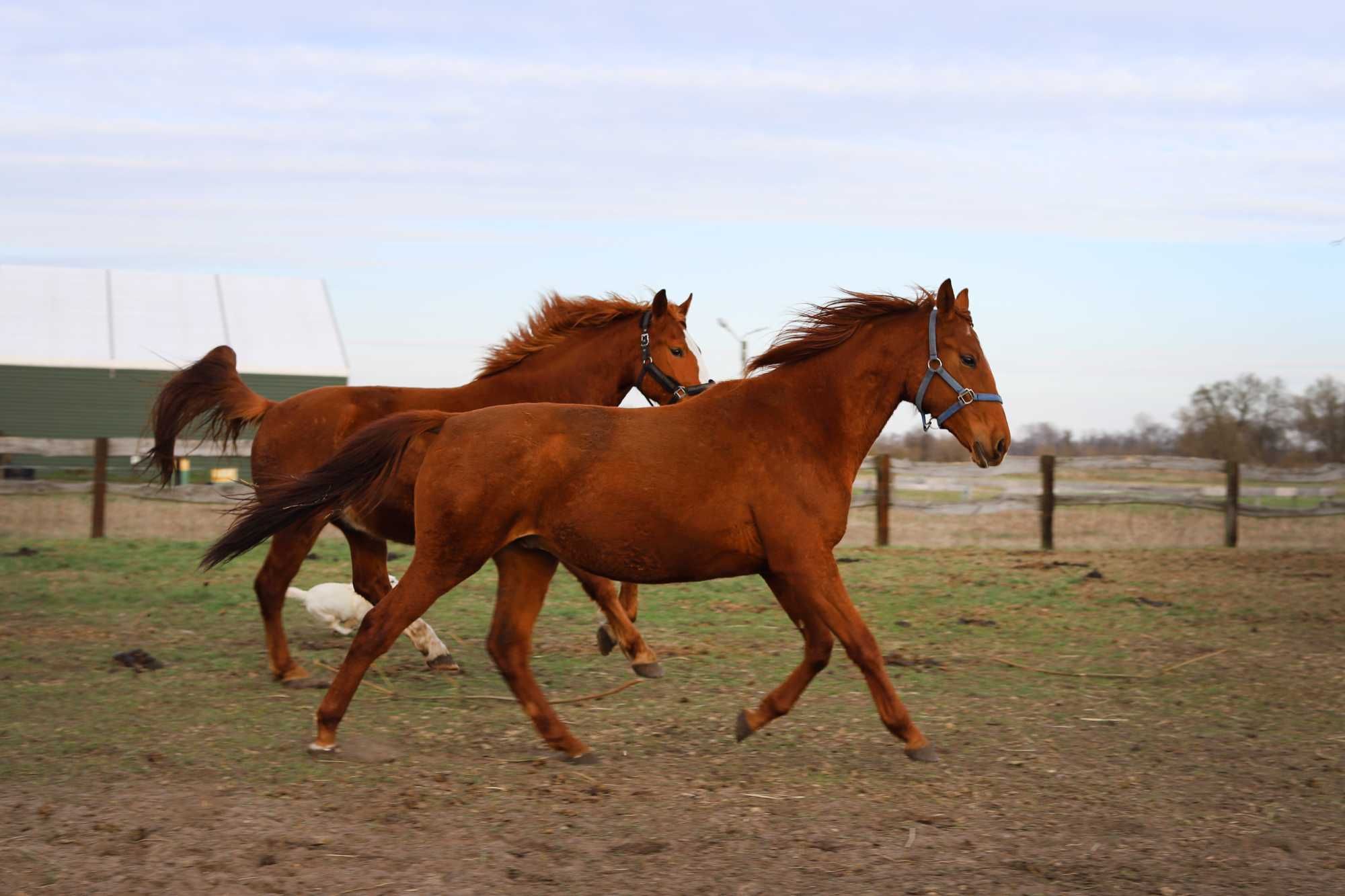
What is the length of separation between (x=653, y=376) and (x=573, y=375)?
46cm

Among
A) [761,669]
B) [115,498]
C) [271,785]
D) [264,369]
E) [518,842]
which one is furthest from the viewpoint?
[264,369]

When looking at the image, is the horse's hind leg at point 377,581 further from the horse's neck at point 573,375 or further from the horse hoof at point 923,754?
the horse hoof at point 923,754

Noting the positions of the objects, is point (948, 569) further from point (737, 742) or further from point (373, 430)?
point (373, 430)

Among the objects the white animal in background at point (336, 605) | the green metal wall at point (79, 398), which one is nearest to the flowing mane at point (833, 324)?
the white animal in background at point (336, 605)

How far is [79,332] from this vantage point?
24.6m

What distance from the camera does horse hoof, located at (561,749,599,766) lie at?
189 inches

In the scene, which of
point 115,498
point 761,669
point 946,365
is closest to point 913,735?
point 946,365

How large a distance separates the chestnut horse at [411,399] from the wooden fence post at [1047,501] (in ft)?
26.2

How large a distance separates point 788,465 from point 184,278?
24912 mm

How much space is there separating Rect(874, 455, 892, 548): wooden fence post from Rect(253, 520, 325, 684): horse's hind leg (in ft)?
28.3

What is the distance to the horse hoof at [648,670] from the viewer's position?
641 centimetres

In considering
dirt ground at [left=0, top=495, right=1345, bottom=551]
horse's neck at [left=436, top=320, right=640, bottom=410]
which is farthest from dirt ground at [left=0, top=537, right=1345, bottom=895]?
dirt ground at [left=0, top=495, right=1345, bottom=551]

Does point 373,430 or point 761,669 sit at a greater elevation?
point 373,430

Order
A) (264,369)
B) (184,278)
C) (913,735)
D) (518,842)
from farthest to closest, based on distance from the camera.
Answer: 1. (184,278)
2. (264,369)
3. (913,735)
4. (518,842)
